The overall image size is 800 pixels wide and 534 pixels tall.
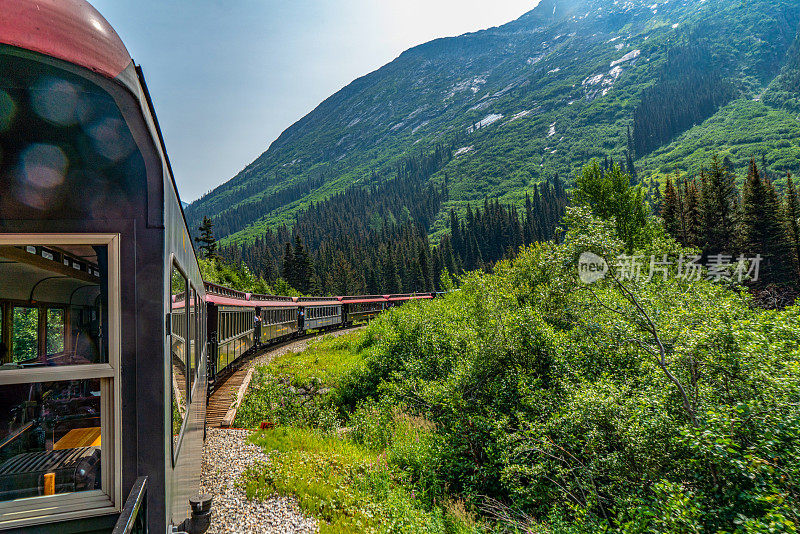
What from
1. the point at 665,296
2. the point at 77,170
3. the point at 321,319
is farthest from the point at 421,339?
the point at 321,319

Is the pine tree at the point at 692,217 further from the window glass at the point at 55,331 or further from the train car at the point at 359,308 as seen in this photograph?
the window glass at the point at 55,331

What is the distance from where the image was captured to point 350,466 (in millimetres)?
9273

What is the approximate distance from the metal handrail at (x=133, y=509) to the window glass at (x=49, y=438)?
0.28 meters

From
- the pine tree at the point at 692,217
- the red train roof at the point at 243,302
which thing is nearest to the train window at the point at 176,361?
the red train roof at the point at 243,302

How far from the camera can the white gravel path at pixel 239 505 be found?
6.61 m

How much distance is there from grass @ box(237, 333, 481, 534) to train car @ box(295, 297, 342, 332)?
15968mm

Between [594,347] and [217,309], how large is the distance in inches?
414

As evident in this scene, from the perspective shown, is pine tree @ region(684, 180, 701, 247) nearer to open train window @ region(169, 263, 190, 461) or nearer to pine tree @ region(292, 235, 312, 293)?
open train window @ region(169, 263, 190, 461)

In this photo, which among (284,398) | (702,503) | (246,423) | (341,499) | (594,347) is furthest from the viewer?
(284,398)

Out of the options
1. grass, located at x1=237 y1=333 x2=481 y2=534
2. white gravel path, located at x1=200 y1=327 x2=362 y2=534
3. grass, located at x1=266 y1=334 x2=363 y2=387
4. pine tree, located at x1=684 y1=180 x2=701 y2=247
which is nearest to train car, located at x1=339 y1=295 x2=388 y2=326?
grass, located at x1=266 y1=334 x2=363 y2=387

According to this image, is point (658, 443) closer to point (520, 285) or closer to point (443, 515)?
point (443, 515)

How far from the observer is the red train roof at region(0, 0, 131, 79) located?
5.85ft

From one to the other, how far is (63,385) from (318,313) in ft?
105

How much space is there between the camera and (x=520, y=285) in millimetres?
15812
